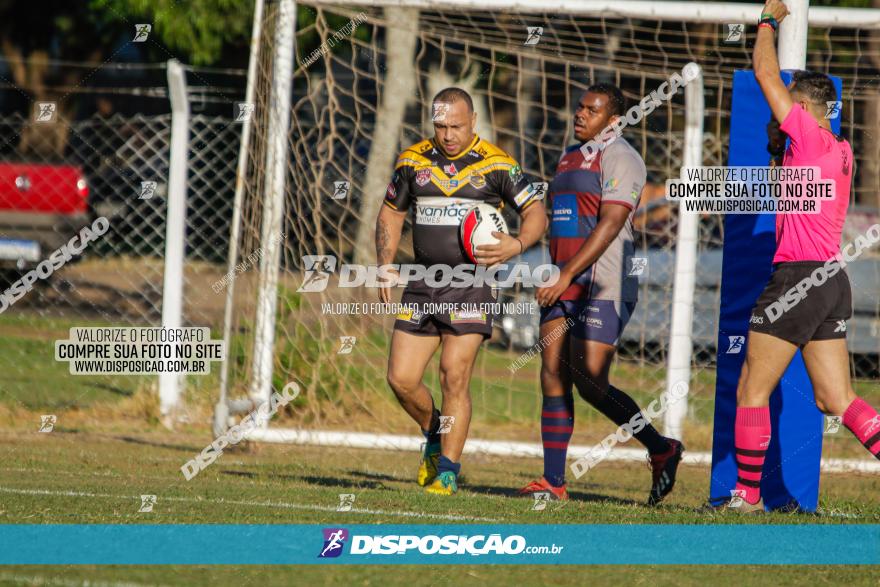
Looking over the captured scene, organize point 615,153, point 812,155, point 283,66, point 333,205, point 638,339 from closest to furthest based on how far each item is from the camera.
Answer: point 812,155 < point 615,153 < point 283,66 < point 333,205 < point 638,339

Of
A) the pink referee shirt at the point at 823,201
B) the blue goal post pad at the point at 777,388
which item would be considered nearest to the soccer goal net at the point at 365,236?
the blue goal post pad at the point at 777,388

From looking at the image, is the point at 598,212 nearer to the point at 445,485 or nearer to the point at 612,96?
the point at 612,96

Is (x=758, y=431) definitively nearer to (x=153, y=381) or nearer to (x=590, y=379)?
(x=590, y=379)

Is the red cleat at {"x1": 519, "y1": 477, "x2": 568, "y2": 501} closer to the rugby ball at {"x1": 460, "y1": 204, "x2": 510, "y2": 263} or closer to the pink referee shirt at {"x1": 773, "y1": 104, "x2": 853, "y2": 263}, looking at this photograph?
the rugby ball at {"x1": 460, "y1": 204, "x2": 510, "y2": 263}

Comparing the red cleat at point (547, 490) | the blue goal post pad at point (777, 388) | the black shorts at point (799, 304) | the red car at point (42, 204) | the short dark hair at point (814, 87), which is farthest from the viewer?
the red car at point (42, 204)

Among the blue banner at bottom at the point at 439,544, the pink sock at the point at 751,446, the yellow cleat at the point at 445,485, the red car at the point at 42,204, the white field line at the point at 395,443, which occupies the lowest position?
the white field line at the point at 395,443

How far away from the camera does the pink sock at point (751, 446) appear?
632 cm

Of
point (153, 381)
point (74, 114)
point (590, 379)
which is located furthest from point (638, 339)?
point (74, 114)

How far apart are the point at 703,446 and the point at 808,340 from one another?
173 inches

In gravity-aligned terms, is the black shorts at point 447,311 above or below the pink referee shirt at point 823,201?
below

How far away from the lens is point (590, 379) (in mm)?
7246

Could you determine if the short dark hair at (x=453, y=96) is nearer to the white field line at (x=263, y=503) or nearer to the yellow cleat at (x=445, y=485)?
the yellow cleat at (x=445, y=485)

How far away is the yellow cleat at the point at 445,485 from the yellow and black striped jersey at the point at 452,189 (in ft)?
3.97

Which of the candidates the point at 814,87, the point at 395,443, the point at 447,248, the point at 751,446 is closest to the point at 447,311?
the point at 447,248
